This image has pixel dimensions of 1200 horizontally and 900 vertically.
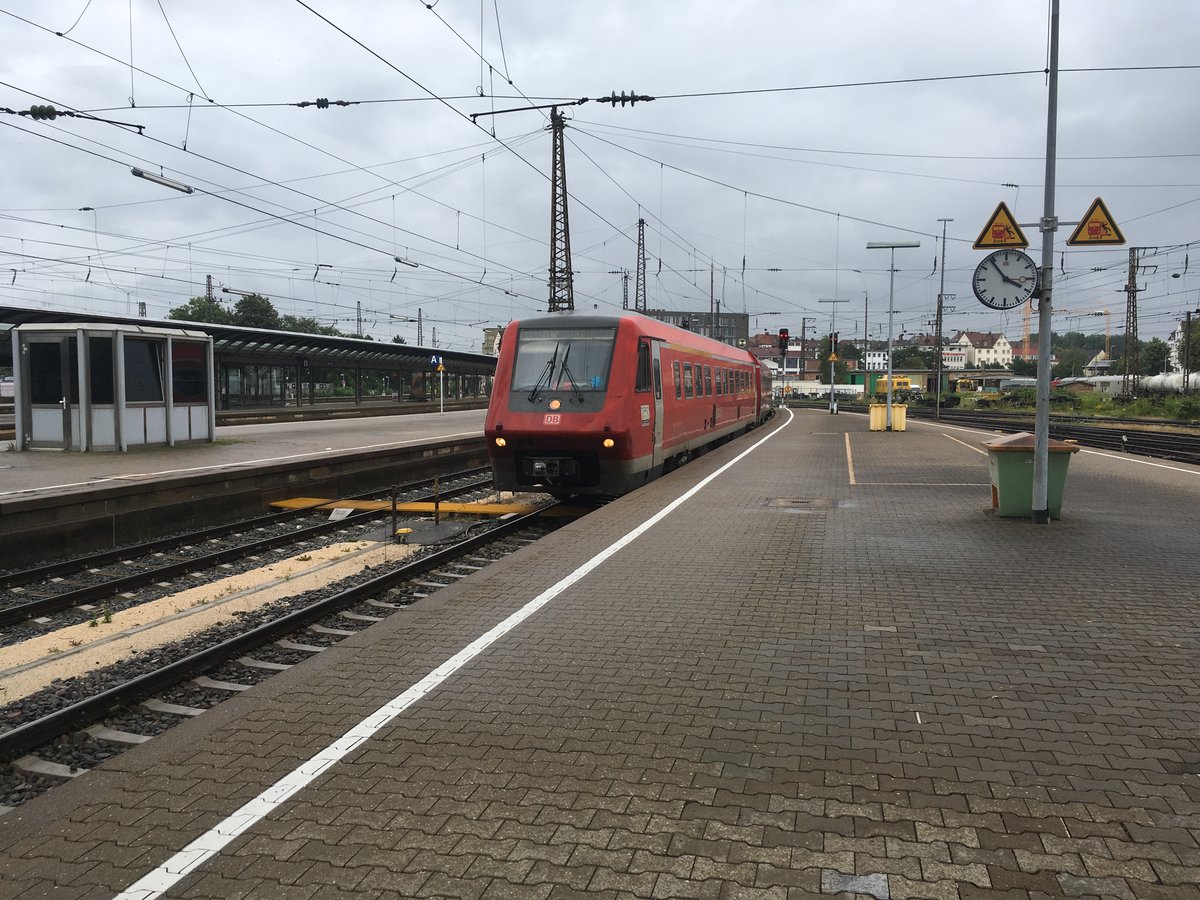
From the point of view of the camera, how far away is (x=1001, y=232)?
10258 millimetres

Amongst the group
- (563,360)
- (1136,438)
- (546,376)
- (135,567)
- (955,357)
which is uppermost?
(955,357)

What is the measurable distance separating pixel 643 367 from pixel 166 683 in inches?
340

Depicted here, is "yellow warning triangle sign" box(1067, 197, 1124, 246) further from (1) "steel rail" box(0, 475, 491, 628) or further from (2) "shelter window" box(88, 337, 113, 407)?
(2) "shelter window" box(88, 337, 113, 407)

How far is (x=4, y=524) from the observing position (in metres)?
10.0

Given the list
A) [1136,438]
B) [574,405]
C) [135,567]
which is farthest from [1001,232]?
[1136,438]

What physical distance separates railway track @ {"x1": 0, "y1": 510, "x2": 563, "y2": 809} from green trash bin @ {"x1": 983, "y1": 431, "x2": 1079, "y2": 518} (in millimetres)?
6663

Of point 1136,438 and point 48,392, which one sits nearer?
point 48,392

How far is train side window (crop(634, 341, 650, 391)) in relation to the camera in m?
12.8

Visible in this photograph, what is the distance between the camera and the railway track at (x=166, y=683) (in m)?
4.60

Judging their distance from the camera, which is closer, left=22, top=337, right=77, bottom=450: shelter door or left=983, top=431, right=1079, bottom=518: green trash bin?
left=983, top=431, right=1079, bottom=518: green trash bin

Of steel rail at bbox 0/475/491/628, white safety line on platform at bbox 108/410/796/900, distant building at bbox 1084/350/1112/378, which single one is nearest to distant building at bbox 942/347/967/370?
distant building at bbox 1084/350/1112/378

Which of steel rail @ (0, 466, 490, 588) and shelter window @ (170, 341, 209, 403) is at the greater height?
shelter window @ (170, 341, 209, 403)

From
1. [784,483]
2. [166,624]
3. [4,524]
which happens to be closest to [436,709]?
[166,624]

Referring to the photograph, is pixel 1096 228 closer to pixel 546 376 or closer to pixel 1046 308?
pixel 1046 308
